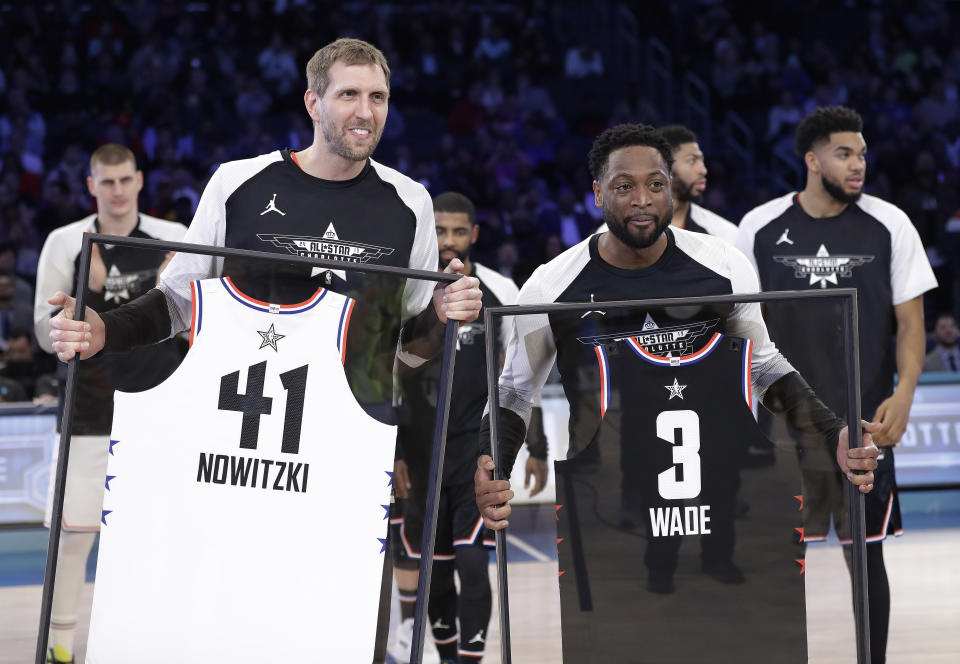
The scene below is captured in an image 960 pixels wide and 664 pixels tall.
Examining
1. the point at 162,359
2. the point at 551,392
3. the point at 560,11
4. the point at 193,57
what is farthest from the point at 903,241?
the point at 560,11

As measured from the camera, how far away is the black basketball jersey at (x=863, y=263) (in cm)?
479

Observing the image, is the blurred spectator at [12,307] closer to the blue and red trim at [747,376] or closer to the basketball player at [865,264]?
the basketball player at [865,264]

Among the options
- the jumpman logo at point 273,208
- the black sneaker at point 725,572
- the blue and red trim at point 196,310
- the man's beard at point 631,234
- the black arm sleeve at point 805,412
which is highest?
the jumpman logo at point 273,208

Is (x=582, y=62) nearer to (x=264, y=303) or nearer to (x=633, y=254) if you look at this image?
(x=633, y=254)

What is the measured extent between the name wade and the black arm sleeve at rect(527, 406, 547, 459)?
64 cm

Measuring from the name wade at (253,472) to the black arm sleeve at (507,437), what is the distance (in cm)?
52

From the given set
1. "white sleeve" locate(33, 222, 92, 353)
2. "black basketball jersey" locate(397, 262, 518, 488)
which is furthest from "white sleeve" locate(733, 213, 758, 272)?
"white sleeve" locate(33, 222, 92, 353)

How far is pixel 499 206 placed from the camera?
12.9m

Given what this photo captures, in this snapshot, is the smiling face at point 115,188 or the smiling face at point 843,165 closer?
the smiling face at point 843,165

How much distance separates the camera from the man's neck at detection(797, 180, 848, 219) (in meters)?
4.98

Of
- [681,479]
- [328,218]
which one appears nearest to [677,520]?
[681,479]

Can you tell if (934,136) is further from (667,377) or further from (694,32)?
(667,377)

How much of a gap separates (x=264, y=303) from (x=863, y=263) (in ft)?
9.08

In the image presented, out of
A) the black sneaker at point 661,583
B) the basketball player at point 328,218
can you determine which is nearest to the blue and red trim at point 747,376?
the black sneaker at point 661,583
